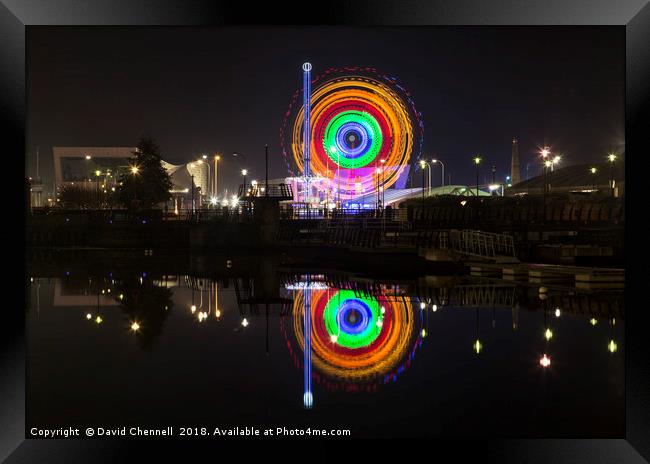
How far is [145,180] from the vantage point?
7250cm

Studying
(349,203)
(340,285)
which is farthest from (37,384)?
(349,203)

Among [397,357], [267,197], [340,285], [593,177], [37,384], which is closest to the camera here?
[37,384]

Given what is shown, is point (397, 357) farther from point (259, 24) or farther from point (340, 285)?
point (340, 285)

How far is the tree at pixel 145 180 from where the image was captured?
72500mm

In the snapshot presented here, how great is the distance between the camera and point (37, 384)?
974 centimetres

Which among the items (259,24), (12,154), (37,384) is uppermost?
(259,24)

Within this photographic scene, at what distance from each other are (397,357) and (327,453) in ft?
18.2

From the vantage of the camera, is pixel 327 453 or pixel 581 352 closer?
pixel 327 453

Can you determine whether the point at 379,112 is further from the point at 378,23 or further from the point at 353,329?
the point at 378,23

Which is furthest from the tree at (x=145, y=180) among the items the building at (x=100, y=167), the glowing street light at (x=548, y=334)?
the glowing street light at (x=548, y=334)

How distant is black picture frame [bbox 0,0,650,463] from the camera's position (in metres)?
5.84

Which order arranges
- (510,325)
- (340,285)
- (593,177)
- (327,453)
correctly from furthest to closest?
(593,177) < (340,285) < (510,325) < (327,453)

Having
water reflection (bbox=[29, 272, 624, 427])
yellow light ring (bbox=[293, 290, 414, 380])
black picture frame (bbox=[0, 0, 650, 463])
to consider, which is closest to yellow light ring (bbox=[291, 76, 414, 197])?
water reflection (bbox=[29, 272, 624, 427])

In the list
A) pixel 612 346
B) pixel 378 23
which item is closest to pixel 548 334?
pixel 612 346
